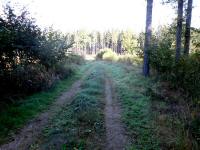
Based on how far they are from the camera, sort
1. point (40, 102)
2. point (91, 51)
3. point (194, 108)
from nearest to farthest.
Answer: point (194, 108) → point (40, 102) → point (91, 51)

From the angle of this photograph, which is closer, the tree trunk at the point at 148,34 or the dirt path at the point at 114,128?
the dirt path at the point at 114,128

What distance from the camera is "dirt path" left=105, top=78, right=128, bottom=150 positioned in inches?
305

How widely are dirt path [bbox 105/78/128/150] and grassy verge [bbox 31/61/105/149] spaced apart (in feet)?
0.69

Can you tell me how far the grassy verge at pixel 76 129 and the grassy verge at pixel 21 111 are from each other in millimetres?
1065

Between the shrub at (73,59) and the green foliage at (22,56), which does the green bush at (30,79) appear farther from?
the shrub at (73,59)

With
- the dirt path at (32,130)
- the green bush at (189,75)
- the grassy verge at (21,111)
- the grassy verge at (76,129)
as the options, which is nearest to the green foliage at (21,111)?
the grassy verge at (21,111)

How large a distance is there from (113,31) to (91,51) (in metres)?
16.7

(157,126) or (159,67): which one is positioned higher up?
(159,67)

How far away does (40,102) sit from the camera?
41.5 feet

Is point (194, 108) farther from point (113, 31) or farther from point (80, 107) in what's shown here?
point (113, 31)

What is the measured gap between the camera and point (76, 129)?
28.5ft

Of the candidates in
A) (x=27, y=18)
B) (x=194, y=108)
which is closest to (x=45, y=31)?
(x=27, y=18)

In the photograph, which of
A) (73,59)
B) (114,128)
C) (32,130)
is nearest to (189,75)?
(114,128)

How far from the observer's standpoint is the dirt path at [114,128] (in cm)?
775
